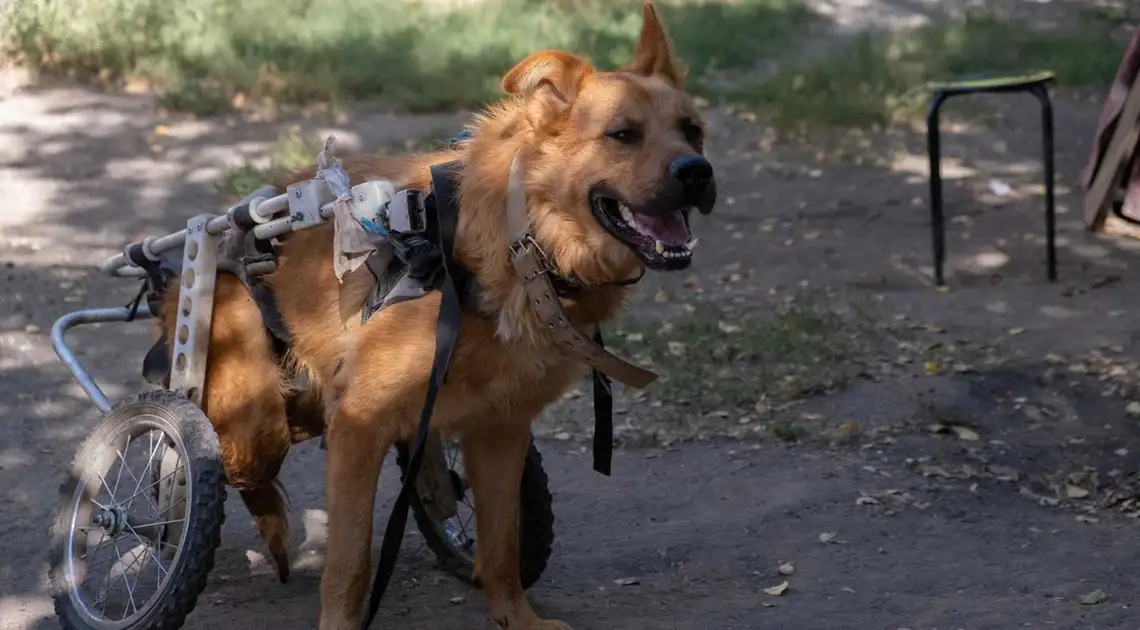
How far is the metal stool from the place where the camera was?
8.19 m

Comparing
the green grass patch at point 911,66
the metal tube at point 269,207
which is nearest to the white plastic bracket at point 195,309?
the metal tube at point 269,207

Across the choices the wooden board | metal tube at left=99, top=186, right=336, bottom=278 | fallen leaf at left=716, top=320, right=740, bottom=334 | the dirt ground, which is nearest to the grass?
the dirt ground

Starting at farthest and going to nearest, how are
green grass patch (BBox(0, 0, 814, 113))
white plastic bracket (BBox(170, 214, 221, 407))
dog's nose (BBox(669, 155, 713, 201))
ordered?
green grass patch (BBox(0, 0, 814, 113))
white plastic bracket (BBox(170, 214, 221, 407))
dog's nose (BBox(669, 155, 713, 201))

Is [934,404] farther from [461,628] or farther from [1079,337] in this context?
[461,628]

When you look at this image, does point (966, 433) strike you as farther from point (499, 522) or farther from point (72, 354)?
point (72, 354)

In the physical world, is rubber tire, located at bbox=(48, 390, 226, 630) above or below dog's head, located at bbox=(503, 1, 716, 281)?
below

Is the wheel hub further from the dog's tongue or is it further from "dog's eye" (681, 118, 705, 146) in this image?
"dog's eye" (681, 118, 705, 146)

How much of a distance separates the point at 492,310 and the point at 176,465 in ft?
3.55

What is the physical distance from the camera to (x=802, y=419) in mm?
6461

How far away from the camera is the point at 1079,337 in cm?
735

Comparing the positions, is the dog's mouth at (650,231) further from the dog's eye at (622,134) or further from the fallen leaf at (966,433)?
the fallen leaf at (966,433)

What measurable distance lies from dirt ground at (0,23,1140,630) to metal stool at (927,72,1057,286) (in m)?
0.21

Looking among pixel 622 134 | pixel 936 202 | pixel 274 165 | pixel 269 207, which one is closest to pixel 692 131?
pixel 622 134

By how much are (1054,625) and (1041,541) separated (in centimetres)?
82
